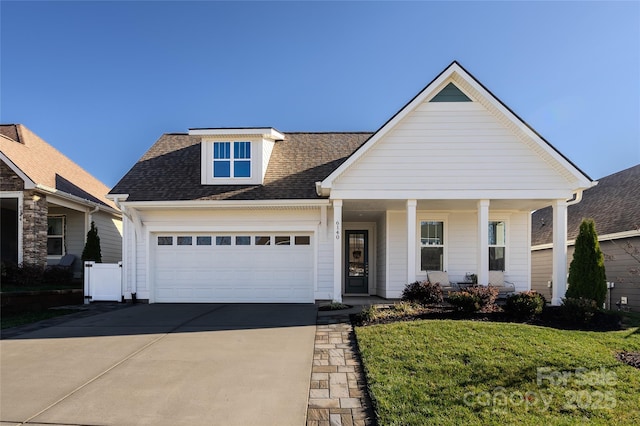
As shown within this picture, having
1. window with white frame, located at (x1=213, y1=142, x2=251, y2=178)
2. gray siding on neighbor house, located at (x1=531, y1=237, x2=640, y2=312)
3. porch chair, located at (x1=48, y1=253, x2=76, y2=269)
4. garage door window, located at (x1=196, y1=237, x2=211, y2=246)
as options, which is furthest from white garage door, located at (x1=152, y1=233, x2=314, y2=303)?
gray siding on neighbor house, located at (x1=531, y1=237, x2=640, y2=312)

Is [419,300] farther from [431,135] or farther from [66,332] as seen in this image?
[66,332]

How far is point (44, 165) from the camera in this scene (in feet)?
52.1

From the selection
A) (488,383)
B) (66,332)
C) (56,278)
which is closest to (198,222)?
(66,332)

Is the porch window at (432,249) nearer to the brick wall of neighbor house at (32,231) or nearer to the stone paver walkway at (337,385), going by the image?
the stone paver walkway at (337,385)

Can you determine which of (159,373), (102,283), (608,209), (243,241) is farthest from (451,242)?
(102,283)

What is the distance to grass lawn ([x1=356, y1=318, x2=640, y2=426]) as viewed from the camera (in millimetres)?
4293

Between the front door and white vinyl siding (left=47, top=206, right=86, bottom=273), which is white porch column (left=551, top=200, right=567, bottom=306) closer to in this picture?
the front door

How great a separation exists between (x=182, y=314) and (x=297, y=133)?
825 cm

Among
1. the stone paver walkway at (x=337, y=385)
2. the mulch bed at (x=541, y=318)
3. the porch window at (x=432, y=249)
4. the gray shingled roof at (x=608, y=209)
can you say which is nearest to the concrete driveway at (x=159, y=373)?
the stone paver walkway at (x=337, y=385)

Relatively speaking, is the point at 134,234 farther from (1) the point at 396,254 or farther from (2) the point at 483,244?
Result: (2) the point at 483,244

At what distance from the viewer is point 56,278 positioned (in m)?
14.1

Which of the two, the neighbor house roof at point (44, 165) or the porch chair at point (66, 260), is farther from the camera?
the porch chair at point (66, 260)

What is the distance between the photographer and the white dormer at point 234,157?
12.8 m

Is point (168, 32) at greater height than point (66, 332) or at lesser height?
greater
